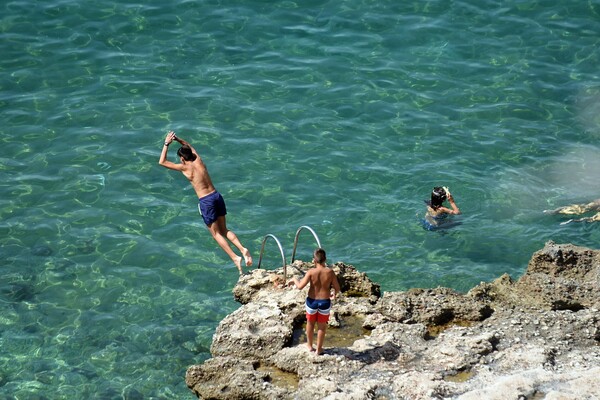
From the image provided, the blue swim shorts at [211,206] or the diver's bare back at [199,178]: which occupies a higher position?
the diver's bare back at [199,178]

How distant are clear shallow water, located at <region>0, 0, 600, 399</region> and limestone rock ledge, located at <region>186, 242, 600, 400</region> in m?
2.06

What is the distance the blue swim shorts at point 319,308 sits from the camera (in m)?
11.6

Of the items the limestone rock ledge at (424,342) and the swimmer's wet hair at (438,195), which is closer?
the limestone rock ledge at (424,342)

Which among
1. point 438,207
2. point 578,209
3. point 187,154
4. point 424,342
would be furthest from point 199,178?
point 578,209

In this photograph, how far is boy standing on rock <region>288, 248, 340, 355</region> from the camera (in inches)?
450

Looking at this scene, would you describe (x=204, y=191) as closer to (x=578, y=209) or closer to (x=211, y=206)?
(x=211, y=206)

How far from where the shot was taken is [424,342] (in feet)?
39.9

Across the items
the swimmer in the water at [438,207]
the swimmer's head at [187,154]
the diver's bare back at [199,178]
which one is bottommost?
the swimmer in the water at [438,207]

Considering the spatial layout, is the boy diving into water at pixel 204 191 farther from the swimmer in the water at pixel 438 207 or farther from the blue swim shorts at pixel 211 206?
the swimmer in the water at pixel 438 207

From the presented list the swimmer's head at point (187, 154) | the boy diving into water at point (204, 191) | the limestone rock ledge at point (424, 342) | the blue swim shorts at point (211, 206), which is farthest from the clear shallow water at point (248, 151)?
the swimmer's head at point (187, 154)

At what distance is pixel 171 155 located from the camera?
19.3 meters

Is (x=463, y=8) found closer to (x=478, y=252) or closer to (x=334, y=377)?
(x=478, y=252)


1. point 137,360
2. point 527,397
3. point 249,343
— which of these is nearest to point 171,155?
point 137,360

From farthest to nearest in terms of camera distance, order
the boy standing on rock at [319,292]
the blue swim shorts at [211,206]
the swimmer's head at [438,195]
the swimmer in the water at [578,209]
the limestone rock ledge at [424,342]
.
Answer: the swimmer in the water at [578,209], the swimmer's head at [438,195], the blue swim shorts at [211,206], the boy standing on rock at [319,292], the limestone rock ledge at [424,342]
